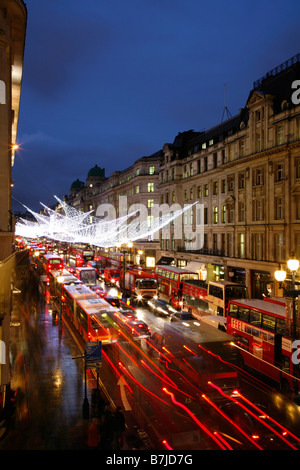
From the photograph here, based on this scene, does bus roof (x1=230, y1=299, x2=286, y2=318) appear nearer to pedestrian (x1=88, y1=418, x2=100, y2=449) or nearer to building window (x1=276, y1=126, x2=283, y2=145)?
pedestrian (x1=88, y1=418, x2=100, y2=449)

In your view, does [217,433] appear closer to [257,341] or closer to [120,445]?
[120,445]

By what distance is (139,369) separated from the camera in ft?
52.7

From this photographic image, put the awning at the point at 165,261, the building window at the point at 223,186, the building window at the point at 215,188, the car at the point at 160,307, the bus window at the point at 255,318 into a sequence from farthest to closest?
the awning at the point at 165,261 < the building window at the point at 215,188 < the building window at the point at 223,186 < the car at the point at 160,307 < the bus window at the point at 255,318

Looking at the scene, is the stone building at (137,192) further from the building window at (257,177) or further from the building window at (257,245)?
the building window at (257,177)

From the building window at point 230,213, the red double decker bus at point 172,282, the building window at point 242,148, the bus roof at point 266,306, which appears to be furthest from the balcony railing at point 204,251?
the bus roof at point 266,306

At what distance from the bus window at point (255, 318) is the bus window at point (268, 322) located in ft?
1.28

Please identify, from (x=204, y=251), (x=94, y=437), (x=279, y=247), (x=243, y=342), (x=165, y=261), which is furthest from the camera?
(x=165, y=261)

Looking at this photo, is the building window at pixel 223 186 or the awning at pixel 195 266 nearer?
A: the building window at pixel 223 186

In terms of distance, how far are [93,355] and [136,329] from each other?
7516 millimetres

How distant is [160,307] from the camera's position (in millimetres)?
31641

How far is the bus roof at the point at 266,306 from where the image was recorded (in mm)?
15808

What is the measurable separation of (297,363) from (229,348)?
8.63ft

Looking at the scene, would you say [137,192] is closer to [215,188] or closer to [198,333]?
[215,188]

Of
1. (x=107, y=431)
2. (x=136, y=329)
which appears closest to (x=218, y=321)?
(x=136, y=329)
